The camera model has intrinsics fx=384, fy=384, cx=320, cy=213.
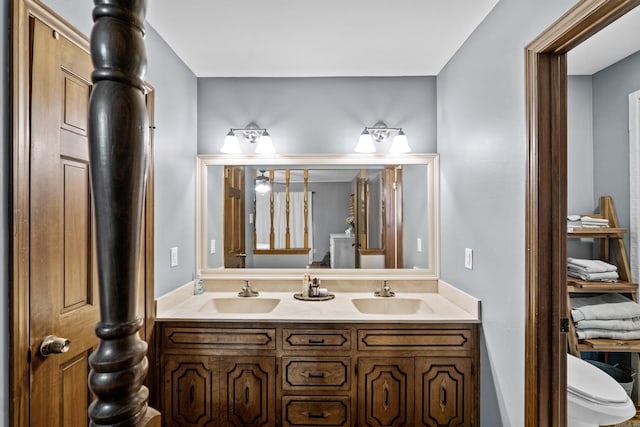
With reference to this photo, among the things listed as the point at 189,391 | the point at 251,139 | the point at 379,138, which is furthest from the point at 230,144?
the point at 189,391

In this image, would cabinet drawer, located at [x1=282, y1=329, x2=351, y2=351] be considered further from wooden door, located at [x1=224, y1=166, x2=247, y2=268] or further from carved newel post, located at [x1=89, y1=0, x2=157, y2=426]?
carved newel post, located at [x1=89, y1=0, x2=157, y2=426]

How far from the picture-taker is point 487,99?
76.9 inches

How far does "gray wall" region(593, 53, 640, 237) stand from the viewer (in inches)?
98.0

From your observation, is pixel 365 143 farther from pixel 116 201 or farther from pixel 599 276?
pixel 116 201

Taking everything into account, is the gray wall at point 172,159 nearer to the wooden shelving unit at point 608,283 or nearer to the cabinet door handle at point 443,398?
the cabinet door handle at point 443,398

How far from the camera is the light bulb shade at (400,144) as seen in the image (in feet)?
8.95

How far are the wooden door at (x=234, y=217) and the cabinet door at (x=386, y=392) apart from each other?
48.7 inches

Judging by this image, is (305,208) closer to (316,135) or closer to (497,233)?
(316,135)

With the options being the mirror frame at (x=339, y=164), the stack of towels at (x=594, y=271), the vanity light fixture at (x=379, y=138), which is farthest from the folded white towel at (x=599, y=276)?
the vanity light fixture at (x=379, y=138)

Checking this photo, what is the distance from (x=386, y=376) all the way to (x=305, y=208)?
4.22ft

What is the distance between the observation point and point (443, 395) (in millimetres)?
2084

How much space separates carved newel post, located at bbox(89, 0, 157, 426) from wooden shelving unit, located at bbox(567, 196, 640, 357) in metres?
2.51

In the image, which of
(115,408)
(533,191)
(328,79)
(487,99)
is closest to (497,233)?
(533,191)

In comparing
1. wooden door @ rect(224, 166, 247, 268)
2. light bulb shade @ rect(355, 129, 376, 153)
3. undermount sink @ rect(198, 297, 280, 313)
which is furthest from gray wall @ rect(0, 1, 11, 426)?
light bulb shade @ rect(355, 129, 376, 153)
